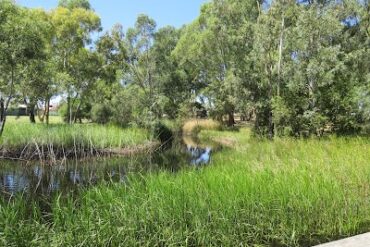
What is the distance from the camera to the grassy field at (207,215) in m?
4.69

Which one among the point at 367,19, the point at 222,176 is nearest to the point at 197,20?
the point at 367,19

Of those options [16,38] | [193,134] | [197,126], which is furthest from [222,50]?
[16,38]

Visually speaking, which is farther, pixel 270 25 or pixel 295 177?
pixel 270 25

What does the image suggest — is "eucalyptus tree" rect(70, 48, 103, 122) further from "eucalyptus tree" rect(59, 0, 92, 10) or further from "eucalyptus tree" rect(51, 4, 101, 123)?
"eucalyptus tree" rect(59, 0, 92, 10)

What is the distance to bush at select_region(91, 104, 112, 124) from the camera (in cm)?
3212

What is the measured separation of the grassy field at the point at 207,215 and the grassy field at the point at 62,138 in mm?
11457

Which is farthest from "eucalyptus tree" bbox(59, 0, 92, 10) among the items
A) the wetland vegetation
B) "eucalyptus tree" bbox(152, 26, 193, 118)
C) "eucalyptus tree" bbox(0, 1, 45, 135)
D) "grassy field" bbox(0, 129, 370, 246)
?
"grassy field" bbox(0, 129, 370, 246)

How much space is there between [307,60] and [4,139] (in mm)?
13934

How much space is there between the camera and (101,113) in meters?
32.3

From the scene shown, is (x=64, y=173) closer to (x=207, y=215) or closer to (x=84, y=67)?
(x=207, y=215)

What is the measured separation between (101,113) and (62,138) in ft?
49.3

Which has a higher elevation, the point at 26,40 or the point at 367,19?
the point at 367,19

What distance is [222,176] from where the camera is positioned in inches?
252

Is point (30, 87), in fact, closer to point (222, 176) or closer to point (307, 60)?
point (307, 60)
